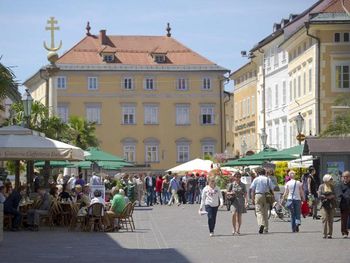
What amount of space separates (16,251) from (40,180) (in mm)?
20791

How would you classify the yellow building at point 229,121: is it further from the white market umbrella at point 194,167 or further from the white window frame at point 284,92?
the white market umbrella at point 194,167

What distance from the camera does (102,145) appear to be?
9906 centimetres

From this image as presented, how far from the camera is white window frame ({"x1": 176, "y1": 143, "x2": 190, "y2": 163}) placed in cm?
10038

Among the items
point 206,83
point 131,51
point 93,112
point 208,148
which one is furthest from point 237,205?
point 131,51

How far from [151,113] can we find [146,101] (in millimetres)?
1267

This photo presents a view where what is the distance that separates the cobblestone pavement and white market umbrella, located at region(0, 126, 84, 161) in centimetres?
202

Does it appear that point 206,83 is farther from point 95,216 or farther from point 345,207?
point 345,207

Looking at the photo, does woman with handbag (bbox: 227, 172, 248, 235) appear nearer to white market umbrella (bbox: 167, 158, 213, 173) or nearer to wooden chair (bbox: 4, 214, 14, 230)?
wooden chair (bbox: 4, 214, 14, 230)

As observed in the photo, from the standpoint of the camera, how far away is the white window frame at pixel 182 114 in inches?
3952

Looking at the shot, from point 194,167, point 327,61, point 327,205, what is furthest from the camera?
point 327,61

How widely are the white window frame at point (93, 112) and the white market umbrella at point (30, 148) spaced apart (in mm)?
69196

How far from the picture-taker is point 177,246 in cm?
2228

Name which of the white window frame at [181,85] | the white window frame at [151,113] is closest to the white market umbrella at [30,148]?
the white window frame at [151,113]

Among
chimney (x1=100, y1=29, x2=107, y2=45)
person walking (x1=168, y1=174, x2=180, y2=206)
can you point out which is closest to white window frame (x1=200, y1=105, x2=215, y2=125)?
chimney (x1=100, y1=29, x2=107, y2=45)
